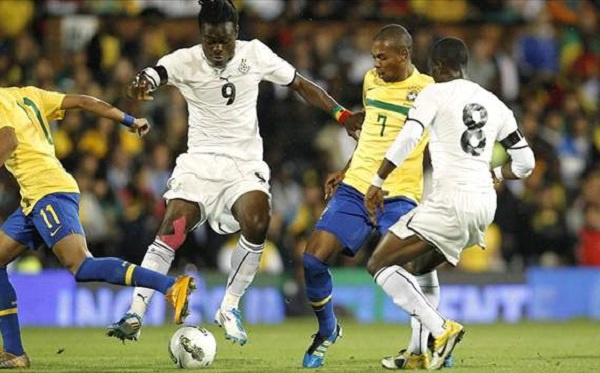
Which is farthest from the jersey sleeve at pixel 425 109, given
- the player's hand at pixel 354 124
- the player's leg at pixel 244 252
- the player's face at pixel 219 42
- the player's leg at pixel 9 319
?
the player's leg at pixel 9 319

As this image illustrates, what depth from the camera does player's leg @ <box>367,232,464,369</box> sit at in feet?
29.4

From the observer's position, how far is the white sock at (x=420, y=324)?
31.4ft

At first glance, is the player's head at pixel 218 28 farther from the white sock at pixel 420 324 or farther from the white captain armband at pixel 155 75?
the white sock at pixel 420 324

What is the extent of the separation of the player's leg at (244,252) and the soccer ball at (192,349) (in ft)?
1.50

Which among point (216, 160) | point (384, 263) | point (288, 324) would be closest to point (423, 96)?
point (384, 263)

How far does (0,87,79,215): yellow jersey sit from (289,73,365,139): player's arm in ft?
6.88

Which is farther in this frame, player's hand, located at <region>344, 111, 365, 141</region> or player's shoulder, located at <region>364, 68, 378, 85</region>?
player's hand, located at <region>344, 111, 365, 141</region>

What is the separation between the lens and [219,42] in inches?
398

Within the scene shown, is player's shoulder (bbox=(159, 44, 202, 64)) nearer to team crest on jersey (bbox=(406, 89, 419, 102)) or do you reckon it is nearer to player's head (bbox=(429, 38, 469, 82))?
team crest on jersey (bbox=(406, 89, 419, 102))

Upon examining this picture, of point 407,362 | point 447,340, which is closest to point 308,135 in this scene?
point 407,362

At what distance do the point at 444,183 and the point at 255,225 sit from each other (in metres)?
1.68

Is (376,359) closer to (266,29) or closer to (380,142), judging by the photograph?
(380,142)

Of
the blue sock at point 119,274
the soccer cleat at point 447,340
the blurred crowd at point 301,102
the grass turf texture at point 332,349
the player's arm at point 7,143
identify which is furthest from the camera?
the blurred crowd at point 301,102

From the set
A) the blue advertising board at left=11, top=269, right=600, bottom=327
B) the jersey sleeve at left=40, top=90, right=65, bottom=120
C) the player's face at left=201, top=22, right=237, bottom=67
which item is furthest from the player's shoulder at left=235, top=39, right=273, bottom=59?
the blue advertising board at left=11, top=269, right=600, bottom=327
